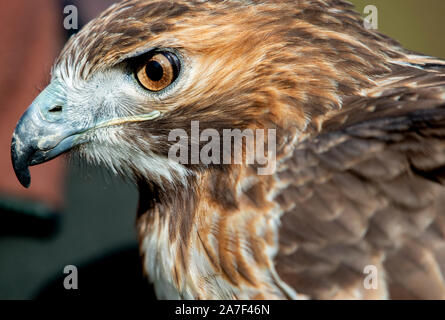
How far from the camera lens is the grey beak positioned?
5.82ft

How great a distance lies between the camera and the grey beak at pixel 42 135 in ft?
5.82

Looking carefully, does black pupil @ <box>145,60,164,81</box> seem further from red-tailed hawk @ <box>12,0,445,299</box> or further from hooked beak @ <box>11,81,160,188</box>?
hooked beak @ <box>11,81,160,188</box>

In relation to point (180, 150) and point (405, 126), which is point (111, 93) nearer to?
point (180, 150)

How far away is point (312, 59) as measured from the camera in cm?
172

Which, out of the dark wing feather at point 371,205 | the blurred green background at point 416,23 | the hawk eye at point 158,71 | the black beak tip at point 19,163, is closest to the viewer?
the dark wing feather at point 371,205

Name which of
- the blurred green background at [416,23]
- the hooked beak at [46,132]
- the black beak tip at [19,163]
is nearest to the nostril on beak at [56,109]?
the hooked beak at [46,132]

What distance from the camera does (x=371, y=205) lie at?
4.83 ft

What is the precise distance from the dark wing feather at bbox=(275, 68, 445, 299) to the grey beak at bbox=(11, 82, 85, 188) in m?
0.78

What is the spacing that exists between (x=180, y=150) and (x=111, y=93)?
31cm

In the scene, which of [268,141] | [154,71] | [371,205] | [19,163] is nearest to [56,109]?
[19,163]

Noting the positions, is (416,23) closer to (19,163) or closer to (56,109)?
(56,109)

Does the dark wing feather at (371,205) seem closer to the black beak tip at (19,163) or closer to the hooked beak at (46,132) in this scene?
the hooked beak at (46,132)

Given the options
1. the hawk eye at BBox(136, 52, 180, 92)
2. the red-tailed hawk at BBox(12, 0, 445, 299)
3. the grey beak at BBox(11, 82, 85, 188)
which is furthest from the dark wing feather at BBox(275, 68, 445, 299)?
the grey beak at BBox(11, 82, 85, 188)
